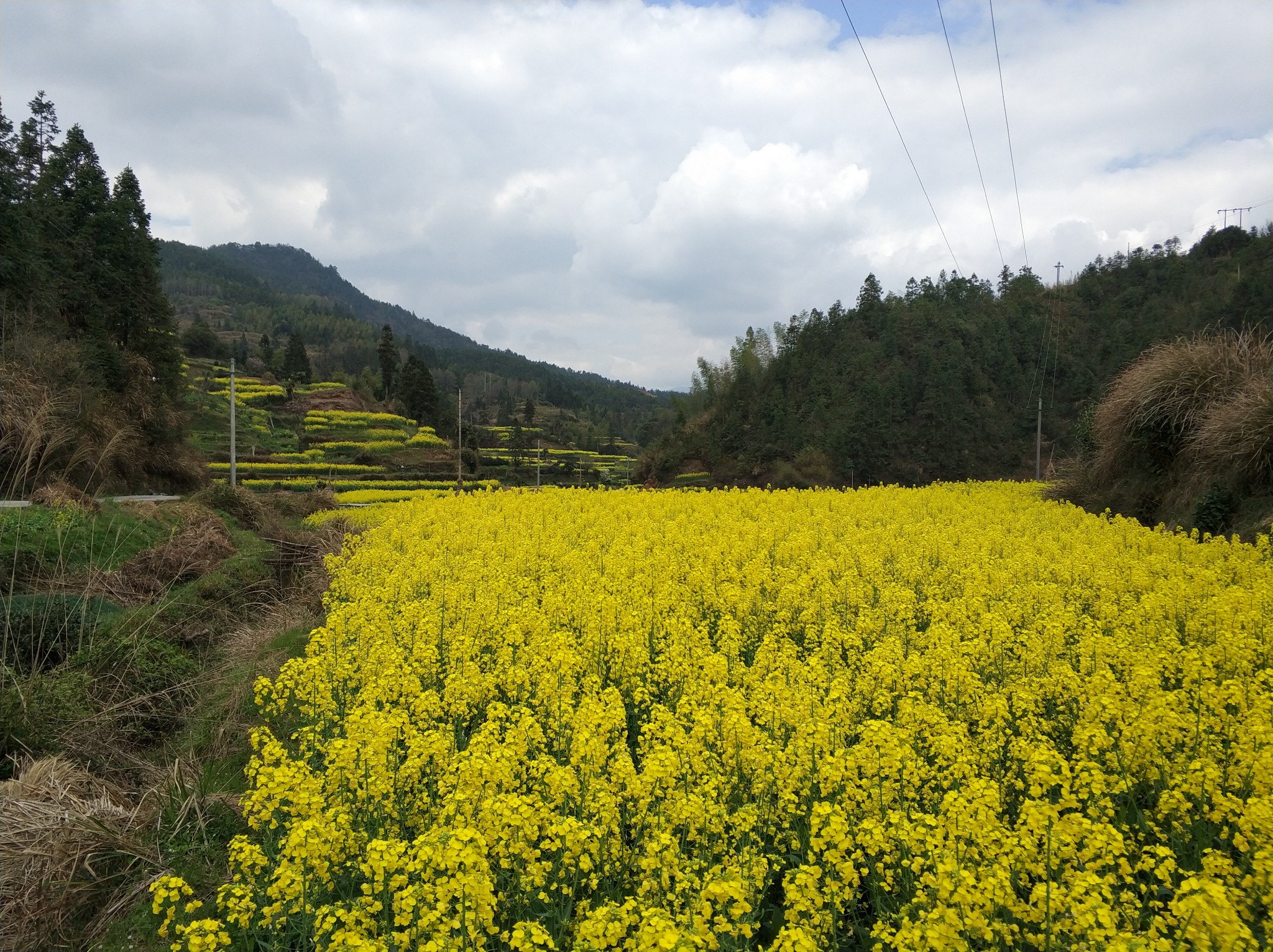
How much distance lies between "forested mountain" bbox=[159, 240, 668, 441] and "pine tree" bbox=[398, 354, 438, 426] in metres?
1.49

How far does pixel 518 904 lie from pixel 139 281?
38769mm

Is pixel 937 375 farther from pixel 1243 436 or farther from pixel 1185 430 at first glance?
pixel 1243 436

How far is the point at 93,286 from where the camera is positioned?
3033 cm

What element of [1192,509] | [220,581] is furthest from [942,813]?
[1192,509]

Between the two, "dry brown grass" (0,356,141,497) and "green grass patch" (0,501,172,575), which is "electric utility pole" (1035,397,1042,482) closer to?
"green grass patch" (0,501,172,575)

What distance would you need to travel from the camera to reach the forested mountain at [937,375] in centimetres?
3888

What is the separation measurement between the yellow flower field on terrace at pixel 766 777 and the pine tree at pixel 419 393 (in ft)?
193

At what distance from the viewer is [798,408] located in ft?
138

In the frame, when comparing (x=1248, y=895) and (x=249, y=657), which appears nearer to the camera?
(x=1248, y=895)

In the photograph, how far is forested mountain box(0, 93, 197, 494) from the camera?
23.7m

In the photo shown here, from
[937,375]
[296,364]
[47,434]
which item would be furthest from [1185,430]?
[296,364]

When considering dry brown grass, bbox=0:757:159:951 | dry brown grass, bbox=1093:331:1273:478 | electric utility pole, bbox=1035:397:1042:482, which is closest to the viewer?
dry brown grass, bbox=0:757:159:951

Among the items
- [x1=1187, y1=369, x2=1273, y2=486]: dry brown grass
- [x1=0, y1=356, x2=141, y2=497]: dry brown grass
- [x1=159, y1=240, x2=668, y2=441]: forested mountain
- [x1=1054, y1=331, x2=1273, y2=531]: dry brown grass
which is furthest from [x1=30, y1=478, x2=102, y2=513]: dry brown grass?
[x1=159, y1=240, x2=668, y2=441]: forested mountain

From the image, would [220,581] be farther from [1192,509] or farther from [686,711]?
[1192,509]
